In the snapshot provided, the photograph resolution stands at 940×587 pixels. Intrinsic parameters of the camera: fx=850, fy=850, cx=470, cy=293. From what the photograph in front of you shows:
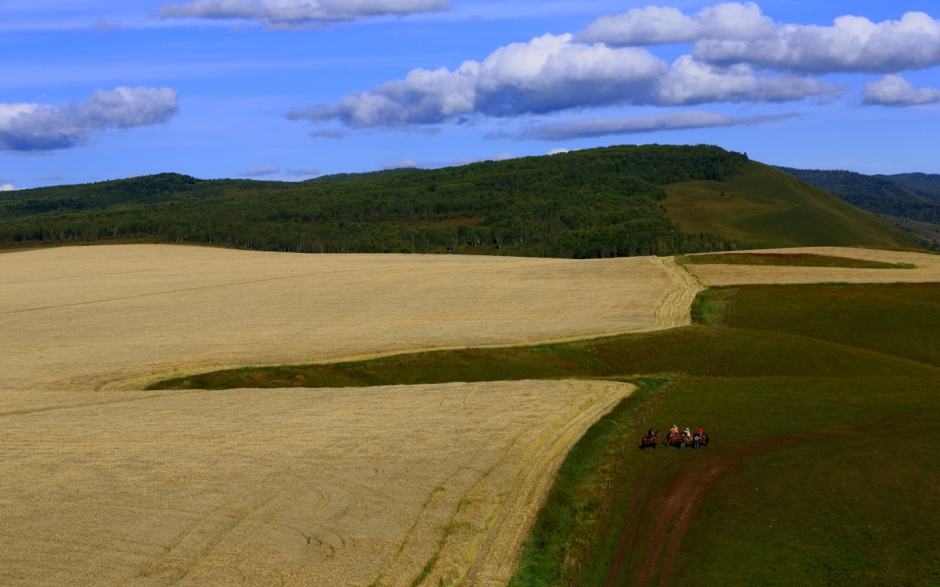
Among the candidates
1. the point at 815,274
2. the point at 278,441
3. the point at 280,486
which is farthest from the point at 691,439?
the point at 815,274

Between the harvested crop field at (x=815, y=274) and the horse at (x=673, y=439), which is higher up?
the harvested crop field at (x=815, y=274)

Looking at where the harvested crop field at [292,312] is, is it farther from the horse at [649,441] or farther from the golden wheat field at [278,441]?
the horse at [649,441]

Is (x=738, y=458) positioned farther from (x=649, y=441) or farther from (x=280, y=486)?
(x=280, y=486)

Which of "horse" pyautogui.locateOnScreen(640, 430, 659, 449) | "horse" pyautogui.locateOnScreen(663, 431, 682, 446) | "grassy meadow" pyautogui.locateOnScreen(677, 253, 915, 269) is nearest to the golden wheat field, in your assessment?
"horse" pyautogui.locateOnScreen(640, 430, 659, 449)

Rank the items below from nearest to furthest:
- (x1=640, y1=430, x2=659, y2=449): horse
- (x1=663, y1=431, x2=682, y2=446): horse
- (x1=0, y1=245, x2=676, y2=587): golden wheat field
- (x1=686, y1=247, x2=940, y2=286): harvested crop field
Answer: (x1=0, y1=245, x2=676, y2=587): golden wheat field
(x1=663, y1=431, x2=682, y2=446): horse
(x1=640, y1=430, x2=659, y2=449): horse
(x1=686, y1=247, x2=940, y2=286): harvested crop field

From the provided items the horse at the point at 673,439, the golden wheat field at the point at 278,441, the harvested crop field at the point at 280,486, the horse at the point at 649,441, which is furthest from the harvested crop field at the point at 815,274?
the horse at the point at 649,441

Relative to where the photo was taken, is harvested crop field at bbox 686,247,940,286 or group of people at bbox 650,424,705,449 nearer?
group of people at bbox 650,424,705,449

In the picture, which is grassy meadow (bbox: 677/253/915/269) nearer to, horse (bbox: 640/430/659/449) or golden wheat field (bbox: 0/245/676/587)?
golden wheat field (bbox: 0/245/676/587)
